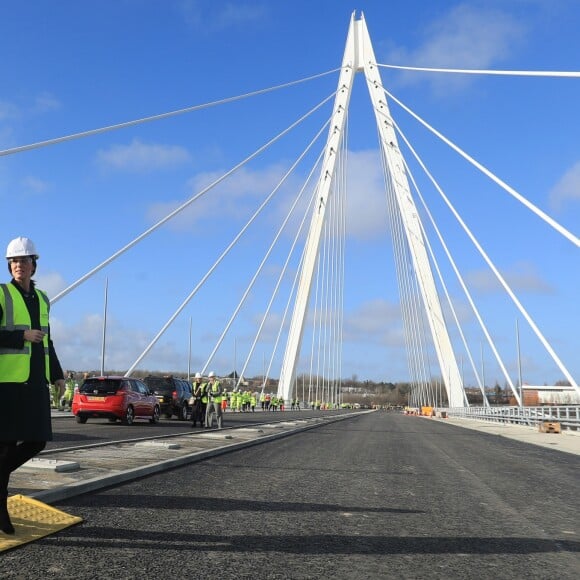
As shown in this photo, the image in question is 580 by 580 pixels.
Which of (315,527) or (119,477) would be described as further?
(119,477)

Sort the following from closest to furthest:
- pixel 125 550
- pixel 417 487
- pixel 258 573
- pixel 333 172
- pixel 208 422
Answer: pixel 258 573 < pixel 125 550 < pixel 417 487 < pixel 208 422 < pixel 333 172

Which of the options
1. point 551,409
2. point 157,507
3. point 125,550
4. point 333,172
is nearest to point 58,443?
point 157,507

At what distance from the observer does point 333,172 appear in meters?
39.2

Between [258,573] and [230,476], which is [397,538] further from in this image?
[230,476]

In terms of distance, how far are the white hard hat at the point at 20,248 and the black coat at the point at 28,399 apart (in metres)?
0.20

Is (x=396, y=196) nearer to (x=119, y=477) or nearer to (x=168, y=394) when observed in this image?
(x=168, y=394)

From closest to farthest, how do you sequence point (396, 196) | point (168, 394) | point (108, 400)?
point (108, 400)
point (168, 394)
point (396, 196)

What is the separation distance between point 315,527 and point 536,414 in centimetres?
2195

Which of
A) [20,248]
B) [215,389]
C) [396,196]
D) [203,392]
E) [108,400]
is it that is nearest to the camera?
[20,248]

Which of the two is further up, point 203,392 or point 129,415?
point 203,392

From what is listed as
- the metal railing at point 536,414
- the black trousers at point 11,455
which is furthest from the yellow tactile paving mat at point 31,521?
the metal railing at point 536,414

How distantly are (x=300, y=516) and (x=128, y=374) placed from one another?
622 inches

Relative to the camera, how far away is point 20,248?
14.3 feet

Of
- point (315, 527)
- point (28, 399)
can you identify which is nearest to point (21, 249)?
point (28, 399)
